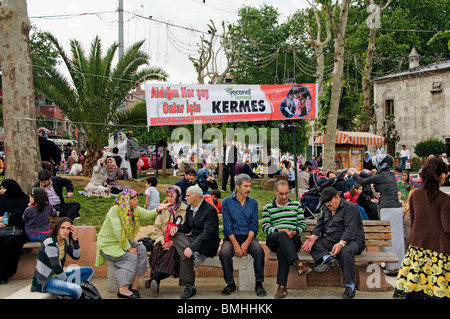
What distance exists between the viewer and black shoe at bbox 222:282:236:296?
5812 millimetres

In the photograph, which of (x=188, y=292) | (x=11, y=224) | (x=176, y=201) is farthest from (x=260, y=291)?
(x=11, y=224)

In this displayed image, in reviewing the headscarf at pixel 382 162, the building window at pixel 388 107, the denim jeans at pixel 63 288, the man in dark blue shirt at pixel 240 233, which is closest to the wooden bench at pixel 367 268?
the man in dark blue shirt at pixel 240 233

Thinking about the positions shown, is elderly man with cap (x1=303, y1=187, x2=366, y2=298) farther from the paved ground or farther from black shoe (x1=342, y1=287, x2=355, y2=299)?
the paved ground

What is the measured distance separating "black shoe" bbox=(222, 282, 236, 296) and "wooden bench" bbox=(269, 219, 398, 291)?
0.63 metres

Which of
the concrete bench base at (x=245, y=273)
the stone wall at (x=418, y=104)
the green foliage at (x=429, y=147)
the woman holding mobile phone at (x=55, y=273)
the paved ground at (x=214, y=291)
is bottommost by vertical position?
the paved ground at (x=214, y=291)

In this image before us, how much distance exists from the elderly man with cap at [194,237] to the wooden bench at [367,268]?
884 millimetres

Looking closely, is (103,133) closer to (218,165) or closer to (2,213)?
(218,165)

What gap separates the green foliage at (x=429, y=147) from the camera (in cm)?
3150

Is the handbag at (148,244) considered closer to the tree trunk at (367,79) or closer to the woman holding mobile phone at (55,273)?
the woman holding mobile phone at (55,273)

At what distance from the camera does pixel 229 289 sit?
5848mm

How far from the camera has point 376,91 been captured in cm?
3859

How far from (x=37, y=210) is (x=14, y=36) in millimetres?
4668

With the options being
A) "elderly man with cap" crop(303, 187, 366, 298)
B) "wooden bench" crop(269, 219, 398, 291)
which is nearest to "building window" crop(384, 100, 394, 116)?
"wooden bench" crop(269, 219, 398, 291)

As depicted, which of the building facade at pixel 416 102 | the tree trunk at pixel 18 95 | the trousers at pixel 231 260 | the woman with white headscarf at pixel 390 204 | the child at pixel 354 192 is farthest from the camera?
the building facade at pixel 416 102
